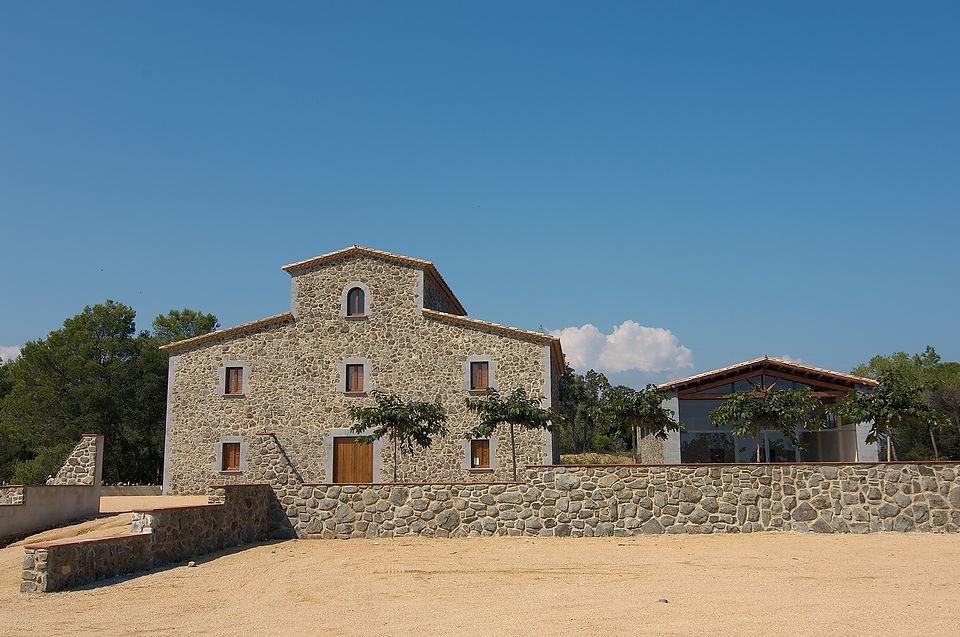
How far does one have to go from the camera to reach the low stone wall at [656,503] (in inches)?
643

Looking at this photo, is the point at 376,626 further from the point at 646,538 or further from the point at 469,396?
the point at 469,396

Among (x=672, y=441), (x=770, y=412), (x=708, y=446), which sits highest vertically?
(x=770, y=412)

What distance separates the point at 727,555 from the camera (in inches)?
538

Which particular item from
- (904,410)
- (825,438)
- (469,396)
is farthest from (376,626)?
(825,438)

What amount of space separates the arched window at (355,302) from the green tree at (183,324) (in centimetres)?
2756

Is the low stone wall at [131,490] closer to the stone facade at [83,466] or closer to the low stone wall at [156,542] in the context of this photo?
the stone facade at [83,466]

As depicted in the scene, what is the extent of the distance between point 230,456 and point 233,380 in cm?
270

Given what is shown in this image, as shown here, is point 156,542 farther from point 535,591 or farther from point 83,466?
point 83,466

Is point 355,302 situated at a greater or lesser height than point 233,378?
greater

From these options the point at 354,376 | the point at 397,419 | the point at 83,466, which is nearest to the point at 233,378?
the point at 354,376

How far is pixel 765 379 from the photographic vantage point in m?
24.7

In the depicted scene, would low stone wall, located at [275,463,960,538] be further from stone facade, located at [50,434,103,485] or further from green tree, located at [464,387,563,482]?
stone facade, located at [50,434,103,485]

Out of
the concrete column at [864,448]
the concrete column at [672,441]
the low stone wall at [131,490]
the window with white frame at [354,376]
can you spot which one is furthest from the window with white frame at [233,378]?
the concrete column at [864,448]

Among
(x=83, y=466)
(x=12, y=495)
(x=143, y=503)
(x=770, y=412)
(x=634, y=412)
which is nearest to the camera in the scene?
(x=12, y=495)
